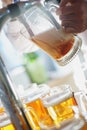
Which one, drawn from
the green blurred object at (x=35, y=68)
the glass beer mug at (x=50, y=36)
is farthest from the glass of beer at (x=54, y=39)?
the green blurred object at (x=35, y=68)

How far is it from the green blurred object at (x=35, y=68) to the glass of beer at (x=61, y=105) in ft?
1.97

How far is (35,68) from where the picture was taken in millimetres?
1644

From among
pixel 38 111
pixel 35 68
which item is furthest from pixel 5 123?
pixel 35 68

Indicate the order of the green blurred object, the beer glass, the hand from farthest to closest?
1. the green blurred object
2. the beer glass
3. the hand

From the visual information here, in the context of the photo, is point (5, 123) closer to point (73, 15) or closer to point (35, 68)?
point (73, 15)

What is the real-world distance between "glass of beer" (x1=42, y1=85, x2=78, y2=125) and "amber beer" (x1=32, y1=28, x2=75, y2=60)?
17 centimetres

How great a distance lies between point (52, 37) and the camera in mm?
784

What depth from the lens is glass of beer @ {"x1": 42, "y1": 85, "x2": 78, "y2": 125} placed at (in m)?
0.91

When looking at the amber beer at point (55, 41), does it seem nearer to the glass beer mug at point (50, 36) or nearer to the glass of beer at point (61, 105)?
the glass beer mug at point (50, 36)

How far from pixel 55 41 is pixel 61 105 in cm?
24

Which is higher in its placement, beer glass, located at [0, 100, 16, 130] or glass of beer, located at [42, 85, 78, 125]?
beer glass, located at [0, 100, 16, 130]

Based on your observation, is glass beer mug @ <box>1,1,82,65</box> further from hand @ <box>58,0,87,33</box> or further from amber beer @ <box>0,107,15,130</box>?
amber beer @ <box>0,107,15,130</box>

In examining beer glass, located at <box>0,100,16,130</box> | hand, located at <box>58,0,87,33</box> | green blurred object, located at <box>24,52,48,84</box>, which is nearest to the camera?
hand, located at <box>58,0,87,33</box>

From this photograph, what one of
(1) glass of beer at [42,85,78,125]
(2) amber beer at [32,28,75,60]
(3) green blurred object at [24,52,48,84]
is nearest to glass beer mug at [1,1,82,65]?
→ (2) amber beer at [32,28,75,60]
